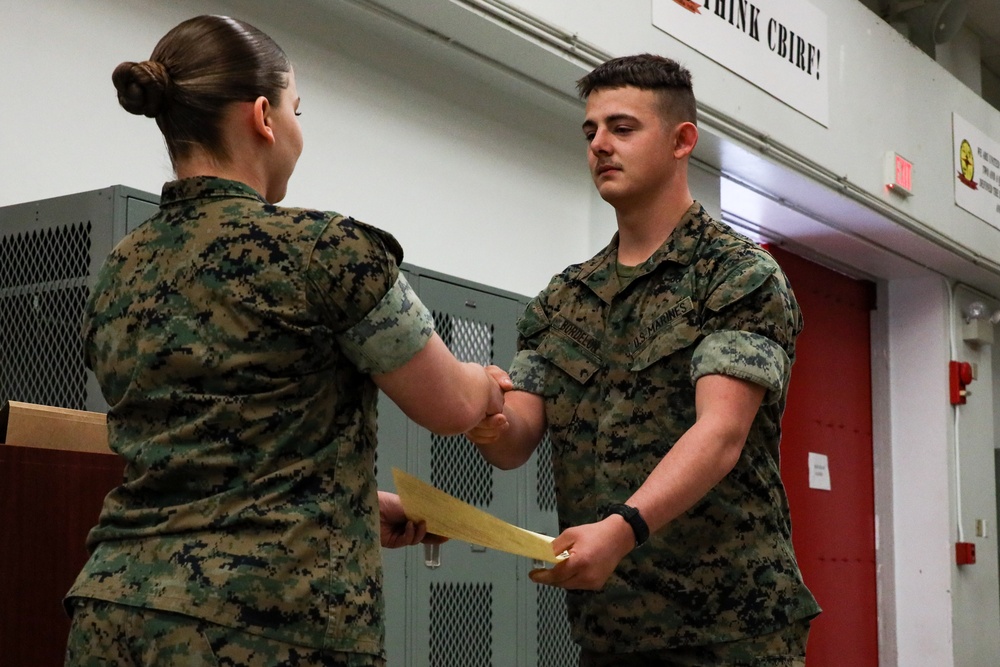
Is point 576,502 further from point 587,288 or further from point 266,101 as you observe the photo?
point 266,101

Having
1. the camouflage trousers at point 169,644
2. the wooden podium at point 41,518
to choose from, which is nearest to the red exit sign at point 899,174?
the wooden podium at point 41,518

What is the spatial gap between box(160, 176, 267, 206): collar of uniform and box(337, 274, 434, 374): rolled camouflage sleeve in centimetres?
22

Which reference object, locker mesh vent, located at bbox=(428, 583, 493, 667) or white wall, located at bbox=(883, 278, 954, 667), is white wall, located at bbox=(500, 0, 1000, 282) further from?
locker mesh vent, located at bbox=(428, 583, 493, 667)

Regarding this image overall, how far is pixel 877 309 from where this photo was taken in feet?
24.1

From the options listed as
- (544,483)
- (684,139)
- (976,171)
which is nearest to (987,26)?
(976,171)

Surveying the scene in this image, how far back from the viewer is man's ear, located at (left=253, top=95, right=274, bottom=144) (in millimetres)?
1405

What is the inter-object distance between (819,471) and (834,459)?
207 millimetres

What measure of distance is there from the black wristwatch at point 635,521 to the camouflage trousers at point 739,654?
247 millimetres

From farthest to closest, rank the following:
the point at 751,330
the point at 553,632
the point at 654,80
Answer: the point at 553,632 < the point at 654,80 < the point at 751,330

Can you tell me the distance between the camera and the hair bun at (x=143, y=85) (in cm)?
136

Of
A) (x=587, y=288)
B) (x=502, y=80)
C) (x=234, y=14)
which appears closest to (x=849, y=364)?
(x=502, y=80)

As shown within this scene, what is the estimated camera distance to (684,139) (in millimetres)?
2158

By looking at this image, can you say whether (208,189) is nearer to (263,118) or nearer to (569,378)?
(263,118)

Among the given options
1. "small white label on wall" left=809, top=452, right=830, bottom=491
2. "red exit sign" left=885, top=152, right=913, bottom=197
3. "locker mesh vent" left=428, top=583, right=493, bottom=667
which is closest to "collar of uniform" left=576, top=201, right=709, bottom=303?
"locker mesh vent" left=428, top=583, right=493, bottom=667
